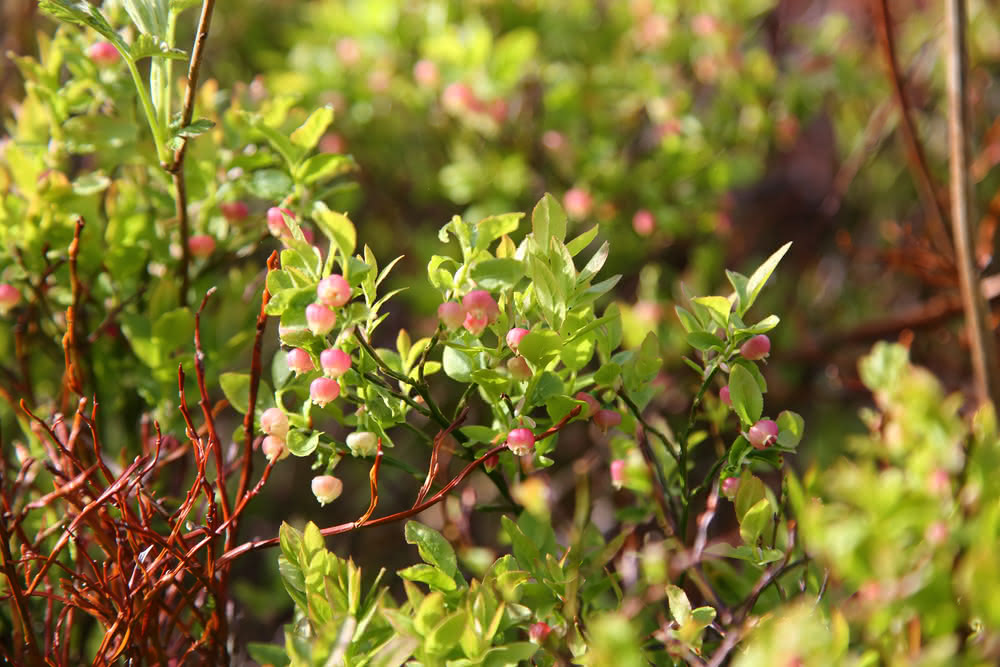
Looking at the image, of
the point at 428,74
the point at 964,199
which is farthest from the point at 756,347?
the point at 428,74

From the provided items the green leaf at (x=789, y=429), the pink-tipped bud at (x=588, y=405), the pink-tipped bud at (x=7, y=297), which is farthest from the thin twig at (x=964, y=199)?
the pink-tipped bud at (x=7, y=297)

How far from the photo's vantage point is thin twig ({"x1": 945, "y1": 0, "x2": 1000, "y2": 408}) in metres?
0.99

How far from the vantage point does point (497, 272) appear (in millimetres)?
669

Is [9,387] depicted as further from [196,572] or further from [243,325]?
[196,572]

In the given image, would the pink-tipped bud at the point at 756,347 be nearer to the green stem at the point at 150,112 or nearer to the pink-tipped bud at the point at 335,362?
the pink-tipped bud at the point at 335,362

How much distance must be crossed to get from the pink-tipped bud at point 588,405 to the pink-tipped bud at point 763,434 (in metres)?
0.13

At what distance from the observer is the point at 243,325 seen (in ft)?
3.17

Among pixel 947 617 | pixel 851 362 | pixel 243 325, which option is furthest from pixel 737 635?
pixel 851 362

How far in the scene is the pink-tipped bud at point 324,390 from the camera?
65cm

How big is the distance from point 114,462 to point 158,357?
0.56ft

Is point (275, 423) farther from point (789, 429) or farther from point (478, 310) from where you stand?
point (789, 429)

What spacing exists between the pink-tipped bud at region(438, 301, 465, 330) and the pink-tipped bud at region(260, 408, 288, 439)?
155mm

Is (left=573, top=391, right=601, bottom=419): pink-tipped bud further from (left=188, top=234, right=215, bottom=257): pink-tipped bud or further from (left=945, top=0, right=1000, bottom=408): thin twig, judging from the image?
(left=945, top=0, right=1000, bottom=408): thin twig

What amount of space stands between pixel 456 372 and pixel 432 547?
14cm
